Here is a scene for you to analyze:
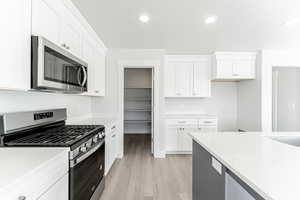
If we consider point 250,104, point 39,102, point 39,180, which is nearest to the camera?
point 39,180

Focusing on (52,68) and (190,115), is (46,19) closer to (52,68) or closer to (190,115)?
(52,68)

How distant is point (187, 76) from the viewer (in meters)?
4.56

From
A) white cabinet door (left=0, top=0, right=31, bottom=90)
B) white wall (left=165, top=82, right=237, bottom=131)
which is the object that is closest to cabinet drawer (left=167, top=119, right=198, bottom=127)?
white wall (left=165, top=82, right=237, bottom=131)

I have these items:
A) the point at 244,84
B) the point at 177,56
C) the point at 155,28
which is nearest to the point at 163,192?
the point at 155,28

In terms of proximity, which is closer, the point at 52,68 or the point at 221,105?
the point at 52,68

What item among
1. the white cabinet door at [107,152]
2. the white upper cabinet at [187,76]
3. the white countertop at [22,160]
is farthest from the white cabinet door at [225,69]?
the white countertop at [22,160]

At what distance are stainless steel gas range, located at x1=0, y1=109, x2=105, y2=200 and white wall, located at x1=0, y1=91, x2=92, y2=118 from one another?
109 millimetres

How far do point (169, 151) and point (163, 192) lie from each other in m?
1.85

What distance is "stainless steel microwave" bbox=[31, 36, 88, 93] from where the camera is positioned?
1.49m

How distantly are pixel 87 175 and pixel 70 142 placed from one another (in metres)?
0.49

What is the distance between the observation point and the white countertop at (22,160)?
0.91 meters

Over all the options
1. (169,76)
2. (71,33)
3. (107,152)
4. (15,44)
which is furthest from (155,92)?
(15,44)

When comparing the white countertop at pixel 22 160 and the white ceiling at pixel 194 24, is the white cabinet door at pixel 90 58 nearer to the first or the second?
the white ceiling at pixel 194 24

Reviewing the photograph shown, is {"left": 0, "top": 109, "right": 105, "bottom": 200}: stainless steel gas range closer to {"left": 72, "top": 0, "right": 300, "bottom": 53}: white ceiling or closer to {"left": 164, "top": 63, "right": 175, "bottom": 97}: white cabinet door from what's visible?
{"left": 72, "top": 0, "right": 300, "bottom": 53}: white ceiling
